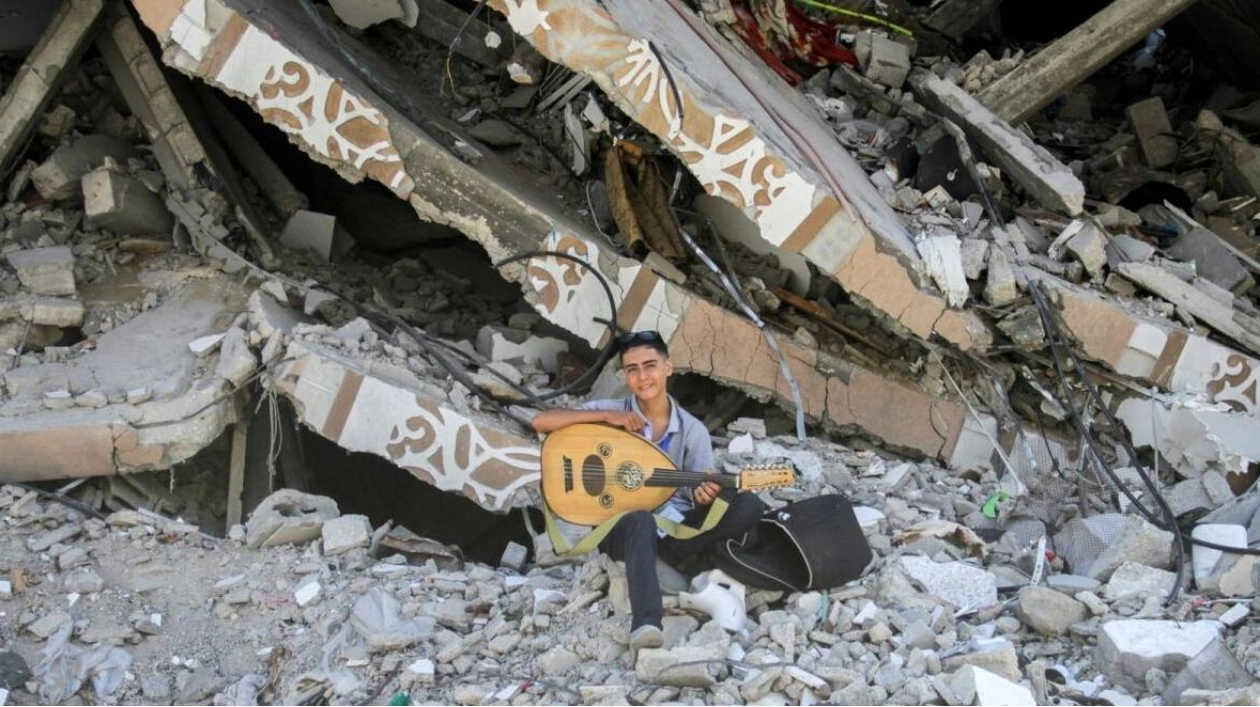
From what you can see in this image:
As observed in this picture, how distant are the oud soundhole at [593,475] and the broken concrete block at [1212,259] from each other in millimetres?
3812

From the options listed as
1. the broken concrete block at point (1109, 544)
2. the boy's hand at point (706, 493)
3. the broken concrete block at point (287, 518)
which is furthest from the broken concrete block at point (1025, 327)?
the broken concrete block at point (287, 518)

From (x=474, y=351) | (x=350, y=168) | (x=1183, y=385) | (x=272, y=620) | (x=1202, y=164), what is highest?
(x=1202, y=164)

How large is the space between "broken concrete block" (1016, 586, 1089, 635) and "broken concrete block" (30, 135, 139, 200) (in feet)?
16.8

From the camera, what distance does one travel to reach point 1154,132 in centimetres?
888

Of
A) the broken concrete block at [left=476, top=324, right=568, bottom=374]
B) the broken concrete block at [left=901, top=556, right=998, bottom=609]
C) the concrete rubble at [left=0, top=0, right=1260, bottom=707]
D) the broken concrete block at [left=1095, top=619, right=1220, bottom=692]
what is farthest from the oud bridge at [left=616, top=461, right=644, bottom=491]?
the broken concrete block at [left=1095, top=619, right=1220, bottom=692]

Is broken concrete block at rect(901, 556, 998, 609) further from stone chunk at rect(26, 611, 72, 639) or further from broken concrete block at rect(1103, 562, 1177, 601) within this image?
stone chunk at rect(26, 611, 72, 639)

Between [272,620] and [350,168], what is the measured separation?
214 centimetres

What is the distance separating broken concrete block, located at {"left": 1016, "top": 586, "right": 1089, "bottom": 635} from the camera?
4.68 m

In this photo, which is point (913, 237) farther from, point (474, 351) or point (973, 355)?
point (474, 351)

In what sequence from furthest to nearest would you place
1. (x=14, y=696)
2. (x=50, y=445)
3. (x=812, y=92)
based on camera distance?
(x=812, y=92) < (x=50, y=445) < (x=14, y=696)

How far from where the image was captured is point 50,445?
5.94 metres

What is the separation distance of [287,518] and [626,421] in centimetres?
171

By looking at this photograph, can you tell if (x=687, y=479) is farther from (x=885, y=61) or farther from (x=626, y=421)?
(x=885, y=61)

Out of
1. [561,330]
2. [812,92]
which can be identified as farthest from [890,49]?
[561,330]
